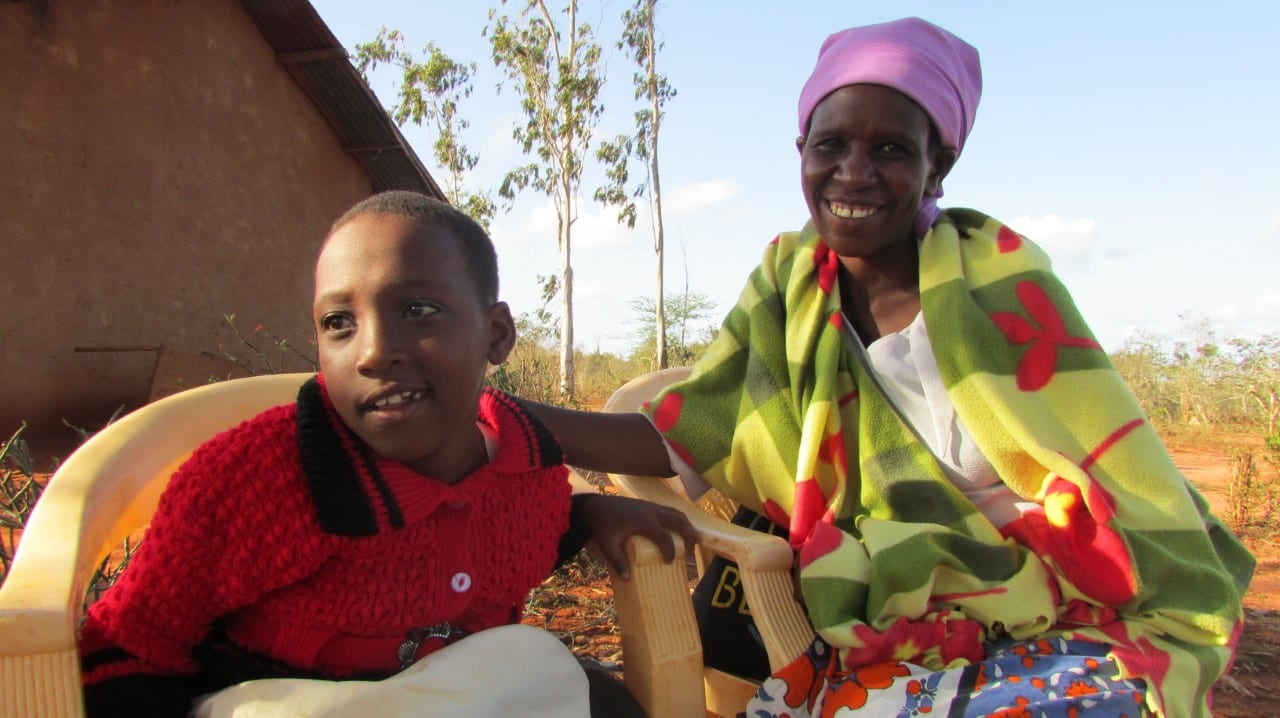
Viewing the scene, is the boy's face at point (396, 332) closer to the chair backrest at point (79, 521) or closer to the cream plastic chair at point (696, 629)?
the chair backrest at point (79, 521)

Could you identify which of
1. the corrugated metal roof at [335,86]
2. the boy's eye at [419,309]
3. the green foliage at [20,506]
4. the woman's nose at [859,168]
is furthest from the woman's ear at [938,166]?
the corrugated metal roof at [335,86]

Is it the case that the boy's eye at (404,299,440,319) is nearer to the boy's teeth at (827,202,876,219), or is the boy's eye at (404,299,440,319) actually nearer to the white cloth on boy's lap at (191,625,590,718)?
the white cloth on boy's lap at (191,625,590,718)

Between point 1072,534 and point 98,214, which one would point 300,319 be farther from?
point 1072,534

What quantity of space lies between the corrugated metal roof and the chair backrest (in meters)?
5.69

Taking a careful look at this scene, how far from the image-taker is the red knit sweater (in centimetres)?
113

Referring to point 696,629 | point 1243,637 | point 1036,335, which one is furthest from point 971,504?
point 1243,637

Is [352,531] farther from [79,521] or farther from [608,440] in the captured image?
[608,440]

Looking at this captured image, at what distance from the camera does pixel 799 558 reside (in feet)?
5.49

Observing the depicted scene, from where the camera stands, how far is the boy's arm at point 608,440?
5.98 ft

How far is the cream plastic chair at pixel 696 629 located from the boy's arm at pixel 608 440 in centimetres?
13

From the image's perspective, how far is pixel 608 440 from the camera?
1894mm

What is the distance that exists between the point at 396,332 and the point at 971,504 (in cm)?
108

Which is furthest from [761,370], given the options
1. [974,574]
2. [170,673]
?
[170,673]

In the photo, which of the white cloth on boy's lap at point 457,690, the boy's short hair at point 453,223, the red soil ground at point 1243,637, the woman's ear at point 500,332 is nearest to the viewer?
the white cloth on boy's lap at point 457,690
